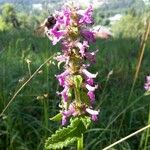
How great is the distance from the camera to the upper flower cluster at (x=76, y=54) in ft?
5.84

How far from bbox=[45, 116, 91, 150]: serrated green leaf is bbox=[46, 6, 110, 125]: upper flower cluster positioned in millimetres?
34

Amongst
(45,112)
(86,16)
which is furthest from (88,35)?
(45,112)

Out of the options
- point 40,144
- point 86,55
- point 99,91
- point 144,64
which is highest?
point 86,55

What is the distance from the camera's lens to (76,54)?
1.79 meters

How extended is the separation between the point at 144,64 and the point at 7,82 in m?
2.80

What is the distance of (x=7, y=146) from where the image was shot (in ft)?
11.3

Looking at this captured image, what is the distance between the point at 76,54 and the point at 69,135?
1.03ft

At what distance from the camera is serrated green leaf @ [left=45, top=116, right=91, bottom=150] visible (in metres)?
1.87

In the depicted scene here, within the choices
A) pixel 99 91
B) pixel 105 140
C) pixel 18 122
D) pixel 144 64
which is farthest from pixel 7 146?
pixel 144 64

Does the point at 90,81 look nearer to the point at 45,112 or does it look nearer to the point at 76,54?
the point at 76,54

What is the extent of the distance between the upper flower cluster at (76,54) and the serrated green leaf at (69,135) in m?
0.03

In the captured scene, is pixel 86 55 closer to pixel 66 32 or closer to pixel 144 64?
pixel 66 32

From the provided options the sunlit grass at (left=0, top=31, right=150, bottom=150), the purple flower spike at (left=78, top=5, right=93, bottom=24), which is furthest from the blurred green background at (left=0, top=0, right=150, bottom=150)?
the purple flower spike at (left=78, top=5, right=93, bottom=24)

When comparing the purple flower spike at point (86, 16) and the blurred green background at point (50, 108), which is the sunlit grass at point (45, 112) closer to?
the blurred green background at point (50, 108)
